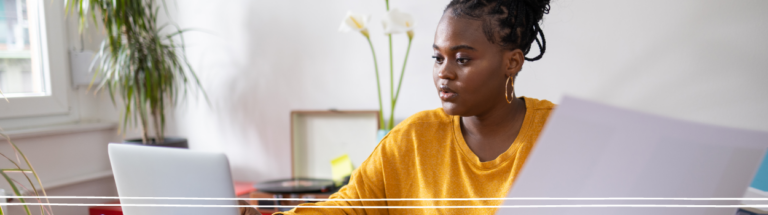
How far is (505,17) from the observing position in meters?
0.94

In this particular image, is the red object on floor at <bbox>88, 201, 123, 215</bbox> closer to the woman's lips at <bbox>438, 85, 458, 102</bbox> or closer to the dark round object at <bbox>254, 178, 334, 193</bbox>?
the dark round object at <bbox>254, 178, 334, 193</bbox>

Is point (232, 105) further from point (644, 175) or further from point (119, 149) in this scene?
point (644, 175)

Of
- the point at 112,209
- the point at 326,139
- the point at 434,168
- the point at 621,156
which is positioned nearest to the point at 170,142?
the point at 112,209

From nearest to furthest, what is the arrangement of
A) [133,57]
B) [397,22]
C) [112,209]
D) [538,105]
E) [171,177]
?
[171,177]
[538,105]
[397,22]
[112,209]
[133,57]

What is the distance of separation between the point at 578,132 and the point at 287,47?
1.85 m

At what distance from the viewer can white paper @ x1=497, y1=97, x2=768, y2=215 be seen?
34 cm

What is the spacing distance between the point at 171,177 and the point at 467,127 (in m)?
0.57


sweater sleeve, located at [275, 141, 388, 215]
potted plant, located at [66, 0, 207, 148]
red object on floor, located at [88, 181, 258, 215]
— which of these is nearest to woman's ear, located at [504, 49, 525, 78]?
sweater sleeve, located at [275, 141, 388, 215]

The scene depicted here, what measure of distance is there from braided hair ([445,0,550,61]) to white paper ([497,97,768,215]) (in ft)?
1.83

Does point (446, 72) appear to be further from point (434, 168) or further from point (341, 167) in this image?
point (341, 167)

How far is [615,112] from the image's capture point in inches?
13.3

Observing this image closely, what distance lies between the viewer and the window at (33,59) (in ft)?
6.42

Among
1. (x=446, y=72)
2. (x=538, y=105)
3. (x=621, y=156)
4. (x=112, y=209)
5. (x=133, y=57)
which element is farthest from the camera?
(x=133, y=57)

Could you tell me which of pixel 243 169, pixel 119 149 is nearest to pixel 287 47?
pixel 243 169
